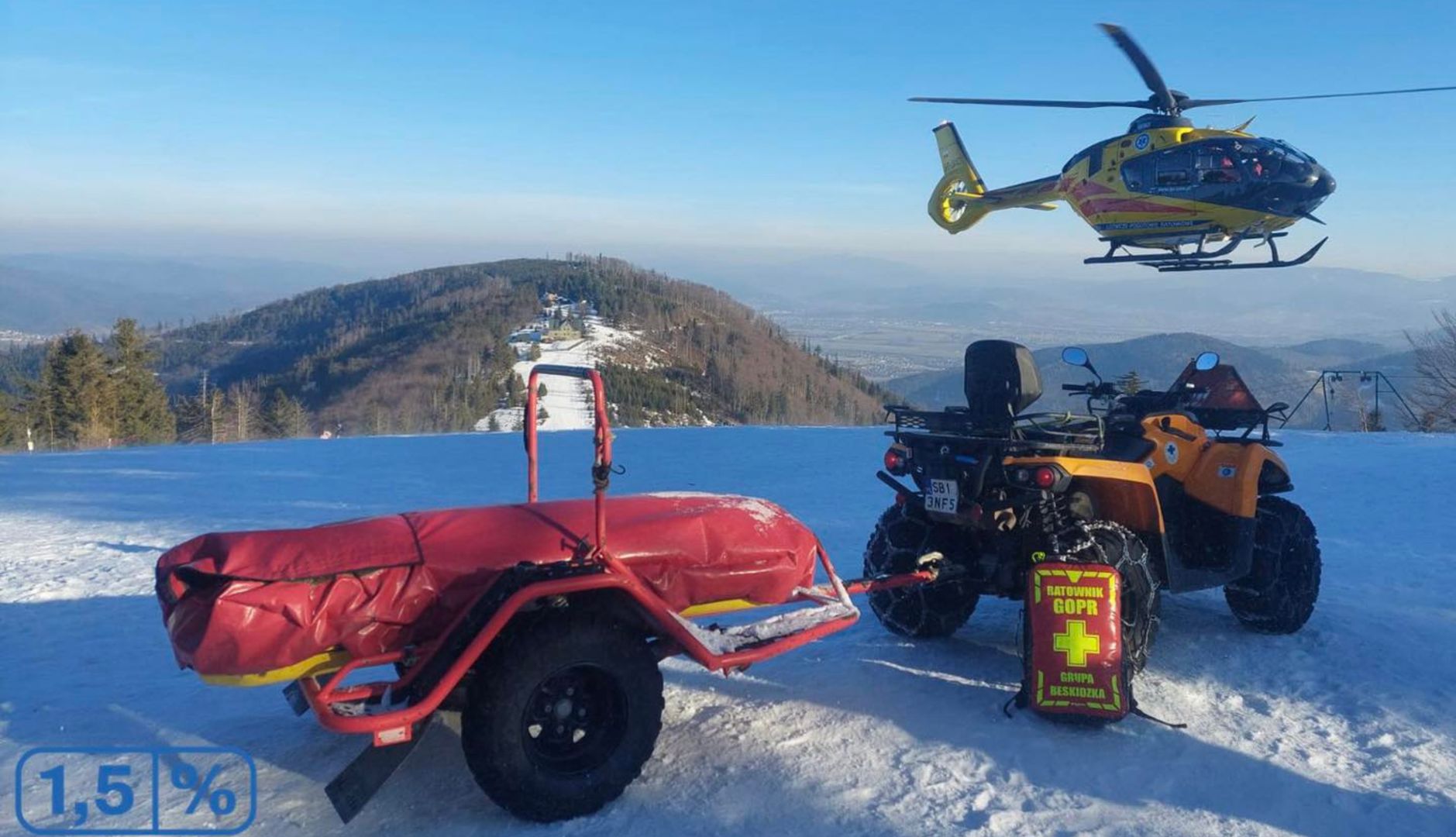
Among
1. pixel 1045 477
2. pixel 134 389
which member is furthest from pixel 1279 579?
pixel 134 389

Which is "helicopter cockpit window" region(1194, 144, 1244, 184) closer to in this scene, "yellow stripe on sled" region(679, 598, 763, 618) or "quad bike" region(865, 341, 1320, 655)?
"quad bike" region(865, 341, 1320, 655)

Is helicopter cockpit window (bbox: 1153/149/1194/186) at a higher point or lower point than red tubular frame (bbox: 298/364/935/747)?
higher

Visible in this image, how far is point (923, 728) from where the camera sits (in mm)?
4539

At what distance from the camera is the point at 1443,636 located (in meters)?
6.03

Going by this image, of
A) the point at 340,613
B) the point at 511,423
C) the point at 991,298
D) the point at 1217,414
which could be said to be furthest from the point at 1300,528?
the point at 991,298

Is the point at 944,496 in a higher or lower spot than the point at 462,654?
higher

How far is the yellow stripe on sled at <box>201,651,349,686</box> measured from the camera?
339 centimetres

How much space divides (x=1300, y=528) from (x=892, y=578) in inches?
112

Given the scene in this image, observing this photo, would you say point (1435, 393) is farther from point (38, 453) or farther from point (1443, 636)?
point (38, 453)

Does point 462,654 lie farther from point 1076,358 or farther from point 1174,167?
point 1174,167

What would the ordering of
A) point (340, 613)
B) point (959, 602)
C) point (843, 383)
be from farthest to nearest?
point (843, 383), point (959, 602), point (340, 613)

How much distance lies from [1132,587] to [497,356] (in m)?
41.1

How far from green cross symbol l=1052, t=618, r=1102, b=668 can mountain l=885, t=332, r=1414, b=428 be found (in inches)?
63.1

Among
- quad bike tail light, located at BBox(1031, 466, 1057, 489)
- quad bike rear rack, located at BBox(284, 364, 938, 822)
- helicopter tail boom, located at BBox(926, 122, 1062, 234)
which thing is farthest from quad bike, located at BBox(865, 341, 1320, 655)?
helicopter tail boom, located at BBox(926, 122, 1062, 234)
